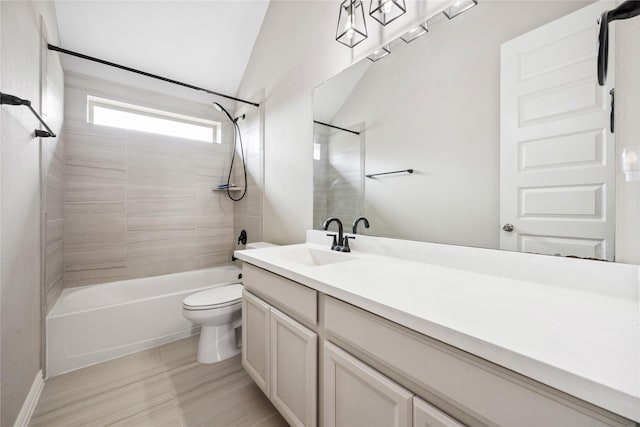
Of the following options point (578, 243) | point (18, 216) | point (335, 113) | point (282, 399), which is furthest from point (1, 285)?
point (578, 243)

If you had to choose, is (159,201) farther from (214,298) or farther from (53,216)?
(214,298)

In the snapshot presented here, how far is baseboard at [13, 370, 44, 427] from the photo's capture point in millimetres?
1247

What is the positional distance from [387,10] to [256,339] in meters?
1.85

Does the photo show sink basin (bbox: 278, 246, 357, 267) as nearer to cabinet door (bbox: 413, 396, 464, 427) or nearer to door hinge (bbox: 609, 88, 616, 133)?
cabinet door (bbox: 413, 396, 464, 427)

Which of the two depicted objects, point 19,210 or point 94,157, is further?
point 94,157

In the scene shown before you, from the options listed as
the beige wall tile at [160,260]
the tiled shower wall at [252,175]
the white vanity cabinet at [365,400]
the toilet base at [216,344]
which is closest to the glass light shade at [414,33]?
the white vanity cabinet at [365,400]

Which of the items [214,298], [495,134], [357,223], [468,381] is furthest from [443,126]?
[214,298]

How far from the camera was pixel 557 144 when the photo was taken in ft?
2.85

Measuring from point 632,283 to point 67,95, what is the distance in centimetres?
356

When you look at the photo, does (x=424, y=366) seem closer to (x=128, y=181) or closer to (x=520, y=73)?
(x=520, y=73)

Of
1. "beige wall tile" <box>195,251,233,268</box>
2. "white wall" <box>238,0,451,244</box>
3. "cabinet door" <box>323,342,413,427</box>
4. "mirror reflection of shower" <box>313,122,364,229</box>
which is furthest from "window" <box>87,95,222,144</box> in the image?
"cabinet door" <box>323,342,413,427</box>

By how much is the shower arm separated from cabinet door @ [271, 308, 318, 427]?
3.88 feet

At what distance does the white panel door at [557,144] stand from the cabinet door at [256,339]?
1.12 m

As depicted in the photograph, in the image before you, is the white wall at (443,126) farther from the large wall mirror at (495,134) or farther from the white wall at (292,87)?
the white wall at (292,87)
